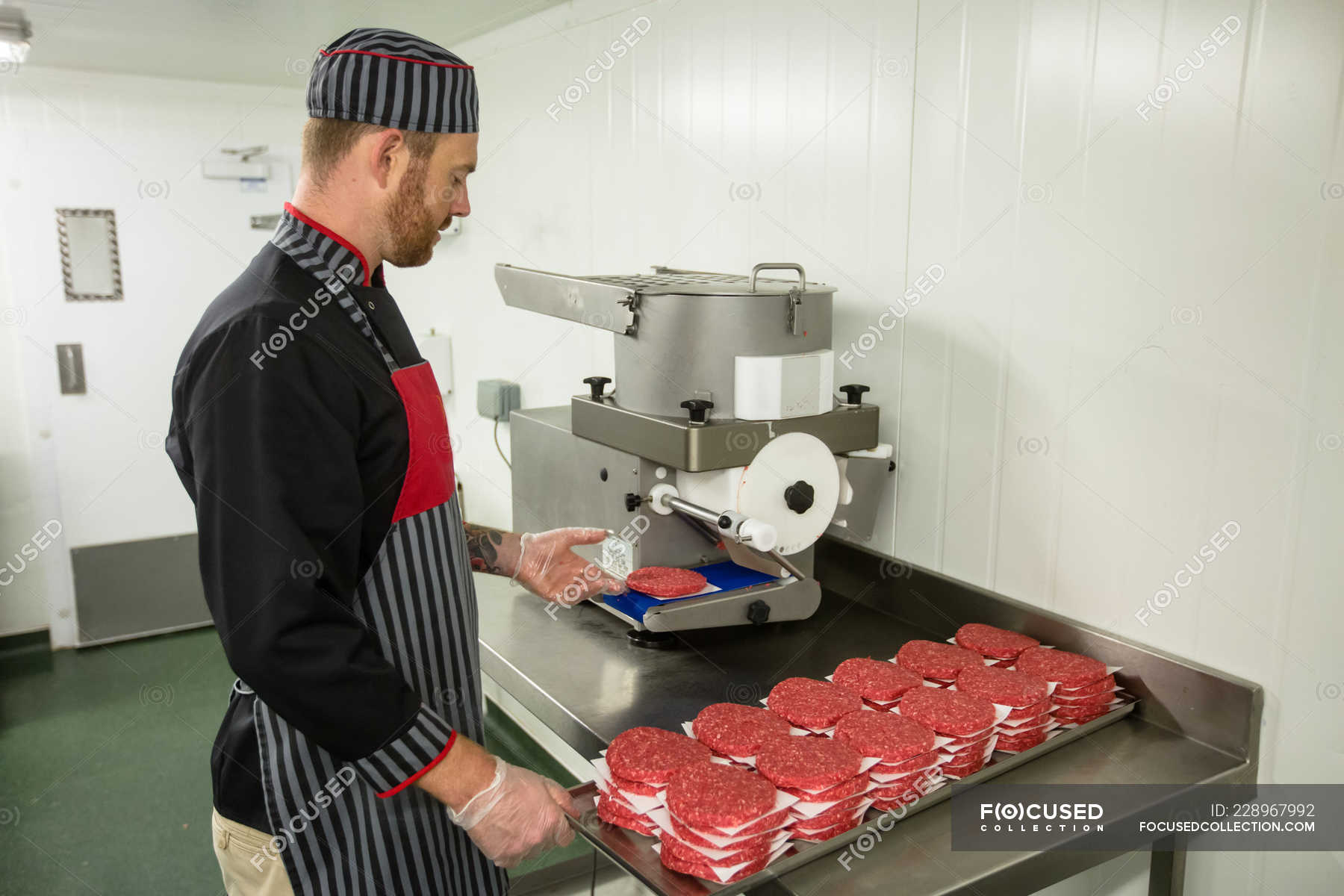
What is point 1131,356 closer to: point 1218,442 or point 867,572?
point 1218,442

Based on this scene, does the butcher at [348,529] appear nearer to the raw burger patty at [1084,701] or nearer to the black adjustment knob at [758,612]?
the black adjustment knob at [758,612]

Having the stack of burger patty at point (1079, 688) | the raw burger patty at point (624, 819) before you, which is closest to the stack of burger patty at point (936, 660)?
the stack of burger patty at point (1079, 688)

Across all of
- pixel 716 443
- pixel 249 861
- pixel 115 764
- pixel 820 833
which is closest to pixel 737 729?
pixel 820 833

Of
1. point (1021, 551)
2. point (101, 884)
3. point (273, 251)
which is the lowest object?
point (101, 884)

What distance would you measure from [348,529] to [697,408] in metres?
0.71

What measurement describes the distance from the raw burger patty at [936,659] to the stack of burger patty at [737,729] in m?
0.31

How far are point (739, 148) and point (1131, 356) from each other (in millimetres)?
1222

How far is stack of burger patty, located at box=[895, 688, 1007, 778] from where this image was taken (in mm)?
1449

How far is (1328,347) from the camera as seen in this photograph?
138 cm

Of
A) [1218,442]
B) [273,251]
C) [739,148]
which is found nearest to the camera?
[273,251]

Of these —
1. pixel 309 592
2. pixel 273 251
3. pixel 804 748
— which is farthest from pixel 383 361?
pixel 804 748

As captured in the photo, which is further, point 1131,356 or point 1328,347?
point 1131,356

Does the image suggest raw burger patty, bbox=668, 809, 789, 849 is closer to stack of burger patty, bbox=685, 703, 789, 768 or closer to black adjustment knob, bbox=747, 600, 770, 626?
stack of burger patty, bbox=685, 703, 789, 768

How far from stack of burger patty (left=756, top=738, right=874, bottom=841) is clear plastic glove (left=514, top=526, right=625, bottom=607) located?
60 cm
